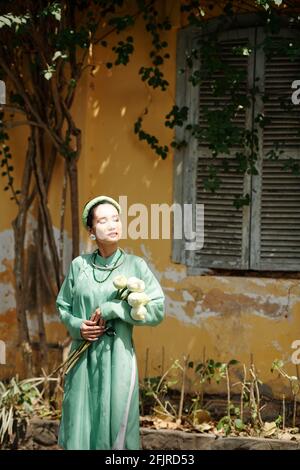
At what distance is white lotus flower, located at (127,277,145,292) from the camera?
200 inches

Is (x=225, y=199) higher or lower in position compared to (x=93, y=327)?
higher

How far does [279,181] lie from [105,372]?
2462mm

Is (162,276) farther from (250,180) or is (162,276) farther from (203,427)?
(203,427)

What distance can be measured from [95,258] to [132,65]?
2.33 meters

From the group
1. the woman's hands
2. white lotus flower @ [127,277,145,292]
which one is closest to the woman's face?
white lotus flower @ [127,277,145,292]

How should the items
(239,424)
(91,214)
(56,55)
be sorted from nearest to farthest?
(91,214) < (239,424) < (56,55)

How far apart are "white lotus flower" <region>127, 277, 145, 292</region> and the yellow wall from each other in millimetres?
1997

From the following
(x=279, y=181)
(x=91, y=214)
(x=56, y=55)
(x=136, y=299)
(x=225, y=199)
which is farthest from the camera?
(x=225, y=199)

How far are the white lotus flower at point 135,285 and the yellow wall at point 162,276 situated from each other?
1997 mm

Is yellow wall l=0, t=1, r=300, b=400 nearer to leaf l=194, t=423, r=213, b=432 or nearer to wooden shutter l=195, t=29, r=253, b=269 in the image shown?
wooden shutter l=195, t=29, r=253, b=269

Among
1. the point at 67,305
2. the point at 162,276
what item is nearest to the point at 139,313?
the point at 67,305

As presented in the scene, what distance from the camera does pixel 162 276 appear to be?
23.5 ft

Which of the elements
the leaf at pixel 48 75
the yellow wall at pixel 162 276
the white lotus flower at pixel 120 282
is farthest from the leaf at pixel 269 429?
the leaf at pixel 48 75

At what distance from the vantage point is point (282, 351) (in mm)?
6875
